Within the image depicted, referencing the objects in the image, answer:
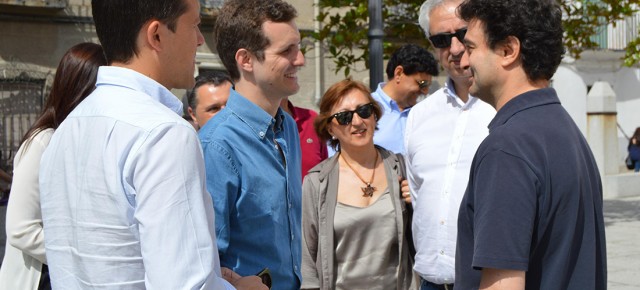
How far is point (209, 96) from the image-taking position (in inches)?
216

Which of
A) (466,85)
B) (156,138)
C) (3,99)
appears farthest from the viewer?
(3,99)

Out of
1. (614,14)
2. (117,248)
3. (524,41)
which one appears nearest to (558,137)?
(524,41)

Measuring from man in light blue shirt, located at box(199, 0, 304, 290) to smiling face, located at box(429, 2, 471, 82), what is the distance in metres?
0.94

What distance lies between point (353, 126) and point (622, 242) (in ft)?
26.8

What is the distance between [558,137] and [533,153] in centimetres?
11

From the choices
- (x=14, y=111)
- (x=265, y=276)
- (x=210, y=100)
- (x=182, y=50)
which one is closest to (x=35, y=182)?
(x=265, y=276)

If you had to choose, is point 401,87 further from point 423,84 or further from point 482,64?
point 482,64

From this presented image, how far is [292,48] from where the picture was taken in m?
3.25

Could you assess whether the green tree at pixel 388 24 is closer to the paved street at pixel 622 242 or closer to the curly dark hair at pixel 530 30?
the paved street at pixel 622 242

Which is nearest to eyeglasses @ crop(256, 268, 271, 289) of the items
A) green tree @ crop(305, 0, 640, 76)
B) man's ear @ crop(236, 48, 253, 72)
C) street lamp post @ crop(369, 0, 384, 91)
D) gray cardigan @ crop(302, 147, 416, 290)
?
man's ear @ crop(236, 48, 253, 72)

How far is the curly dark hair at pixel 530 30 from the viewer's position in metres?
2.54

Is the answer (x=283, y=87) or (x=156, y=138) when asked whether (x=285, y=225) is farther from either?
(x=156, y=138)

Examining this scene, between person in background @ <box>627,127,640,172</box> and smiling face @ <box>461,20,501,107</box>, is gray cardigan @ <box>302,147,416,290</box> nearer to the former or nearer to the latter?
smiling face @ <box>461,20,501,107</box>

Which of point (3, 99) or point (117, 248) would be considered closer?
point (117, 248)
